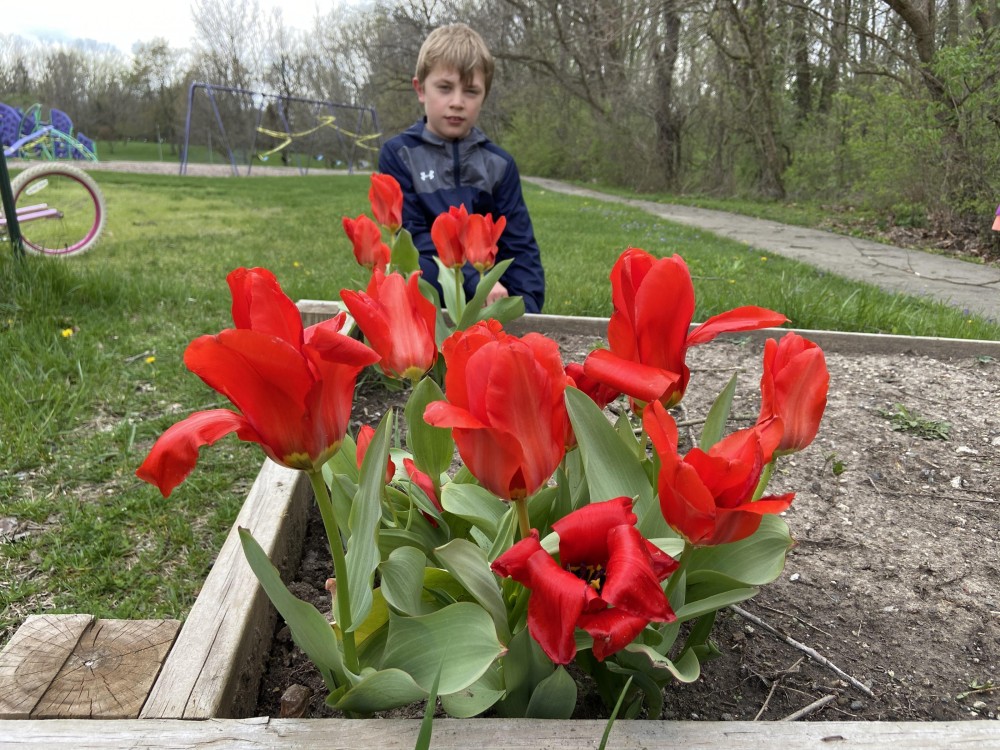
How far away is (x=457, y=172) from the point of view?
122 inches

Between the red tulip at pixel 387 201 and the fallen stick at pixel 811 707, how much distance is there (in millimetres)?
1487

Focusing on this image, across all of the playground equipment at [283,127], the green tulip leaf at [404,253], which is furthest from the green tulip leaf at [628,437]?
the playground equipment at [283,127]

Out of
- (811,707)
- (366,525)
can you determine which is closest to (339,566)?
(366,525)

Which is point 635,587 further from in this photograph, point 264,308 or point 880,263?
point 880,263

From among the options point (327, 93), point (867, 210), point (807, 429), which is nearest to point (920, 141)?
point (867, 210)

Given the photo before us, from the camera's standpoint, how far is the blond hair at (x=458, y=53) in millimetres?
2754

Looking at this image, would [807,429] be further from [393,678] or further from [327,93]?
[327,93]

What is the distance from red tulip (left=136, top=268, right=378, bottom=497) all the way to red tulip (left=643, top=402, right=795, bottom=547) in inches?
10.4

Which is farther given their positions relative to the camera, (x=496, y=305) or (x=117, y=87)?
(x=117, y=87)

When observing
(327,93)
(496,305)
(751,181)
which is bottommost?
(496,305)

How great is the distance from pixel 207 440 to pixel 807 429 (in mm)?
594

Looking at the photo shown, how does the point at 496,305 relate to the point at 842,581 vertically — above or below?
above

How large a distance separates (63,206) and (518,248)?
4309 mm

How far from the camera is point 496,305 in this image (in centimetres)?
205
